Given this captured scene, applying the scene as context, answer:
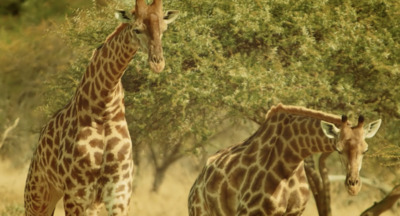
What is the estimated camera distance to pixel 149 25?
9805mm

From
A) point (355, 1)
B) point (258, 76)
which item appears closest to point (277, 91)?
point (258, 76)

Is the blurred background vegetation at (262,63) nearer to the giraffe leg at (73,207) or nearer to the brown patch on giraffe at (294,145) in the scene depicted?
the brown patch on giraffe at (294,145)

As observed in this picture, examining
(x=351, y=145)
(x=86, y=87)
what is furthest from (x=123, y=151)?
(x=351, y=145)

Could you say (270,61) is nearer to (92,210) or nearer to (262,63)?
(262,63)

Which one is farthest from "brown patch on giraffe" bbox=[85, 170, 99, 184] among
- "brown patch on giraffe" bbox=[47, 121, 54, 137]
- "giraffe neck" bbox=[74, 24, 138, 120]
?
"brown patch on giraffe" bbox=[47, 121, 54, 137]

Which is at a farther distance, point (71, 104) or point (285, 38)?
point (285, 38)

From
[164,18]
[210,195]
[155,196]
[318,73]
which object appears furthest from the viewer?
[155,196]

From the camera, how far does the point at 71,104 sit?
11.3 m

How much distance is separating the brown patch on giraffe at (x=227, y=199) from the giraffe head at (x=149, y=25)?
7.36ft

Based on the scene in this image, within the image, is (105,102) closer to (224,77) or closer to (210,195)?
(210,195)

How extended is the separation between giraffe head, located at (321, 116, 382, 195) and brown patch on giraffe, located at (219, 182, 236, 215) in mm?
1842

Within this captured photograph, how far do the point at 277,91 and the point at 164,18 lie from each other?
5.84 metres

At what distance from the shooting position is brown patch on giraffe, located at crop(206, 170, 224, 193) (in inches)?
441

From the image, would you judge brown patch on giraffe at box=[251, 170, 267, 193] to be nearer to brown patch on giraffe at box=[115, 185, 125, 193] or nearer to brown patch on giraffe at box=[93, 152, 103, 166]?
brown patch on giraffe at box=[115, 185, 125, 193]
